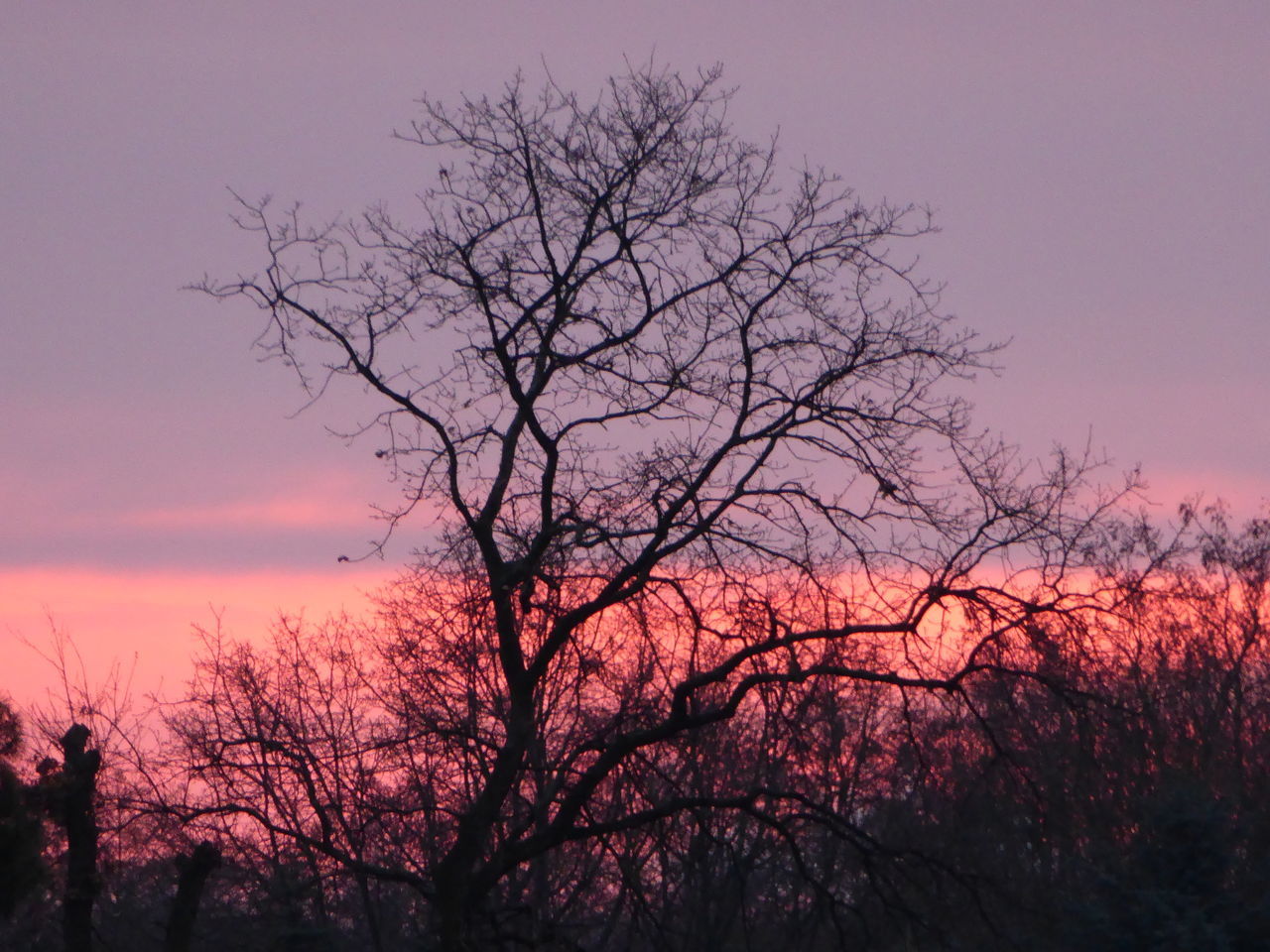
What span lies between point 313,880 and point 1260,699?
25421 millimetres

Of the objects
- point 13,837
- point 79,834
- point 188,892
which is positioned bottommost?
point 13,837

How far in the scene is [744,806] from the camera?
41.2ft

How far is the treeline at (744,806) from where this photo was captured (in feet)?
42.1

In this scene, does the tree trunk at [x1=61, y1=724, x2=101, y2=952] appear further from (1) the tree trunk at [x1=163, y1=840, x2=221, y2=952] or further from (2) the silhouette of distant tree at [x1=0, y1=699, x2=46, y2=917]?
(2) the silhouette of distant tree at [x1=0, y1=699, x2=46, y2=917]

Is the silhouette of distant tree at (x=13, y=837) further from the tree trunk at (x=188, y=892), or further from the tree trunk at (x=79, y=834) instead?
the tree trunk at (x=188, y=892)

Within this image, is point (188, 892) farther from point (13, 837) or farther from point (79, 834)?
point (13, 837)


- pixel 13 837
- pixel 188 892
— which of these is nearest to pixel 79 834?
pixel 188 892

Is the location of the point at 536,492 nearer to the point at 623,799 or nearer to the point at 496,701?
the point at 623,799

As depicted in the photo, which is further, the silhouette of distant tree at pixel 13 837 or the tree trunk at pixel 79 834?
the tree trunk at pixel 79 834

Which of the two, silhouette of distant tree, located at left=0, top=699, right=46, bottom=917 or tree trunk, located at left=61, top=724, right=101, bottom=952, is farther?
tree trunk, located at left=61, top=724, right=101, bottom=952

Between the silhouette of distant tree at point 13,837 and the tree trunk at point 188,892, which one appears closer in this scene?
the silhouette of distant tree at point 13,837

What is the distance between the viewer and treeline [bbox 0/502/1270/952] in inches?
506

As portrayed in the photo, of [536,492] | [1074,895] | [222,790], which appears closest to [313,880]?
[536,492]

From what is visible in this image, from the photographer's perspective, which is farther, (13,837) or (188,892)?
(188,892)
